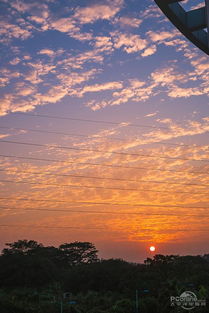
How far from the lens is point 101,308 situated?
2367 cm

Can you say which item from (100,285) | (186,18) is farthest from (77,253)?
(186,18)

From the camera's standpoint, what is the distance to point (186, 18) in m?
8.28

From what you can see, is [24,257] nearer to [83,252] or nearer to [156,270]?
[156,270]

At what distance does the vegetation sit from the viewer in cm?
2311

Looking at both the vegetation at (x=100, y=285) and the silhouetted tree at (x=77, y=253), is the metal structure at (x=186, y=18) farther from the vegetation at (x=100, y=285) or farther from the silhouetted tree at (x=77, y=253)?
the silhouetted tree at (x=77, y=253)

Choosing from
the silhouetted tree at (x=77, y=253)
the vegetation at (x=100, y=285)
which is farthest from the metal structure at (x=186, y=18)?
the silhouetted tree at (x=77, y=253)

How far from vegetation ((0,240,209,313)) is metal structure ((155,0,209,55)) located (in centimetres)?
1650

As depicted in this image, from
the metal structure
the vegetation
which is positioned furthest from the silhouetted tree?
the metal structure

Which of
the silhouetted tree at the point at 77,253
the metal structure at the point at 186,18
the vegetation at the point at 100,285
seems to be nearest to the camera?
the metal structure at the point at 186,18

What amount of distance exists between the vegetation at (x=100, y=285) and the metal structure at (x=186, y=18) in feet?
54.1

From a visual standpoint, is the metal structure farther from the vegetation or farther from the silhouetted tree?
the silhouetted tree

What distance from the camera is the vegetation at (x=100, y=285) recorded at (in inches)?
910

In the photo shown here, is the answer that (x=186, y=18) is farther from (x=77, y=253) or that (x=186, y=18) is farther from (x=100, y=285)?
(x=77, y=253)

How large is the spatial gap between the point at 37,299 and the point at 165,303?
31.7ft
